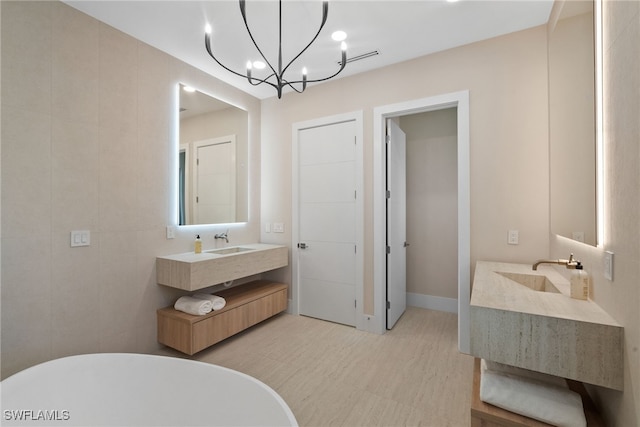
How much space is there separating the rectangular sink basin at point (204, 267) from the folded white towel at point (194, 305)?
17 cm

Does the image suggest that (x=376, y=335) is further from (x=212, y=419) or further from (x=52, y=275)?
(x=52, y=275)

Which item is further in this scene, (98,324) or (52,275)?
(98,324)

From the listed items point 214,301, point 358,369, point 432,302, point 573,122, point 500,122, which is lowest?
point 358,369

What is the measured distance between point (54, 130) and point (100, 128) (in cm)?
29

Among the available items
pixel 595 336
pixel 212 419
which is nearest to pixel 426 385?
pixel 595 336

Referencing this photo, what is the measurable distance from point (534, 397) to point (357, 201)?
7.12 ft

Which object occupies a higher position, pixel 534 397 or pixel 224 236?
pixel 224 236

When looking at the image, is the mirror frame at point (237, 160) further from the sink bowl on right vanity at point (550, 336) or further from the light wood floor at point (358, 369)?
the sink bowl on right vanity at point (550, 336)

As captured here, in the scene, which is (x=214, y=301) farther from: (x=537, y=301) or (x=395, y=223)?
(x=537, y=301)

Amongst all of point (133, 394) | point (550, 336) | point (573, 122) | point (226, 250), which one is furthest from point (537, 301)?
point (226, 250)

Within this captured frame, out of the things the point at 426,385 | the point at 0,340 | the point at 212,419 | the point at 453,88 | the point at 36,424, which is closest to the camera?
Answer: the point at 36,424

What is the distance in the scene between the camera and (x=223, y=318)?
2.69m

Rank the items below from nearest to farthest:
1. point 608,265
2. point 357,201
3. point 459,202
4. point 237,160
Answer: point 608,265
point 459,202
point 357,201
point 237,160

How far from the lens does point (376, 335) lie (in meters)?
2.96
